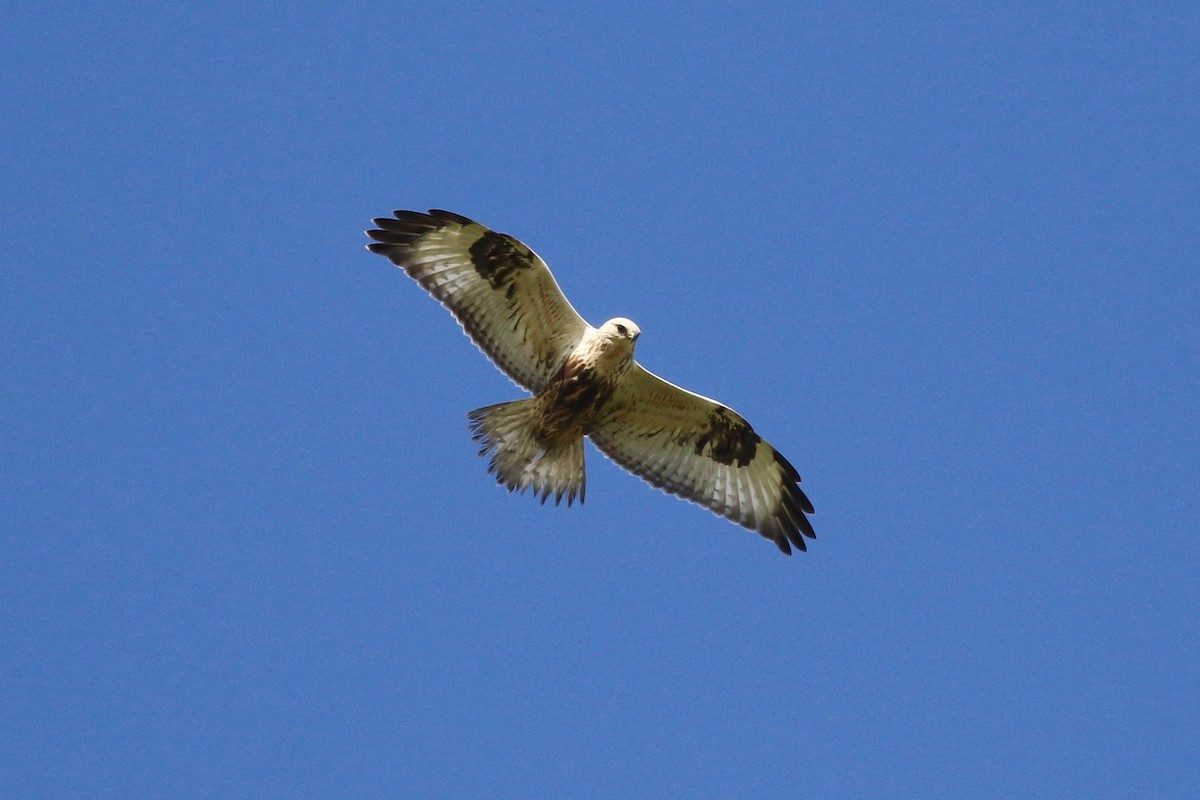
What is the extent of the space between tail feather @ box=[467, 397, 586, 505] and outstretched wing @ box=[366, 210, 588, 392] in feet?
1.25

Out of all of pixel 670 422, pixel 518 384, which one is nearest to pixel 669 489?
pixel 670 422

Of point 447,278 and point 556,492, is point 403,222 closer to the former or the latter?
point 447,278

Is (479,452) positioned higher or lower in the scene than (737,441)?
lower

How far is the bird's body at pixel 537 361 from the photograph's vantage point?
12102mm

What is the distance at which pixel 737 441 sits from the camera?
12.9 metres

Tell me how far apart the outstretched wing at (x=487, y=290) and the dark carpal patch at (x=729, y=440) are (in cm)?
147

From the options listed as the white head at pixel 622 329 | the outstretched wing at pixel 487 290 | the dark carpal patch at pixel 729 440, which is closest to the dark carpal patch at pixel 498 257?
the outstretched wing at pixel 487 290

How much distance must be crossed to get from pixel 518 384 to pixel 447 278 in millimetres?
1037

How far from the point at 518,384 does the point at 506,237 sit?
1.24 m

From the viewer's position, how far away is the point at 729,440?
12.9 metres

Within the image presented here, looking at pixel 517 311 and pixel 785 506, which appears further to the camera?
pixel 785 506

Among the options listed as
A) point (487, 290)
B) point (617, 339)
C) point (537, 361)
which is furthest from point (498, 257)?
point (617, 339)

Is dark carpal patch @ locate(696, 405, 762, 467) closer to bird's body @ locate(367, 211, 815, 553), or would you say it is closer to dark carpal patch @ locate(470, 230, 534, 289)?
bird's body @ locate(367, 211, 815, 553)

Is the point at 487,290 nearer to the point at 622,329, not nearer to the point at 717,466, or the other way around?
the point at 622,329
